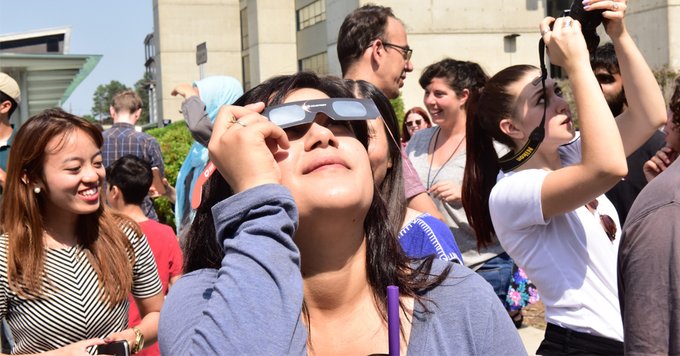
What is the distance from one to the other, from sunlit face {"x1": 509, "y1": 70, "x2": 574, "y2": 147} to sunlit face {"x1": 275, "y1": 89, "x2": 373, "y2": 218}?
1.53 m

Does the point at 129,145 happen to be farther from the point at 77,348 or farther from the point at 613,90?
the point at 77,348

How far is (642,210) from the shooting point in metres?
2.67

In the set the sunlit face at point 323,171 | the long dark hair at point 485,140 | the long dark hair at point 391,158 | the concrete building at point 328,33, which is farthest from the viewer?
the concrete building at point 328,33

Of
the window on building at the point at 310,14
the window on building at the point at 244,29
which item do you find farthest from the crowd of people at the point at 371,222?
the window on building at the point at 244,29

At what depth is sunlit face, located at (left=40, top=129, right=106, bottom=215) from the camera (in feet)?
12.8

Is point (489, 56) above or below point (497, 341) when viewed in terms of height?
above

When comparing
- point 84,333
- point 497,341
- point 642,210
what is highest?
point 642,210

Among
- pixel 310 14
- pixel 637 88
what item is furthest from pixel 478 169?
pixel 310 14

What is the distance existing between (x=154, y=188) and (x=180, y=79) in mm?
44969

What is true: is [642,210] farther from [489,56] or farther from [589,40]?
[489,56]

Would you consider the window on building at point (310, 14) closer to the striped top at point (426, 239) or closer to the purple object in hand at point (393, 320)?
the striped top at point (426, 239)

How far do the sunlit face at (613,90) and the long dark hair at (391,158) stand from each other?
256 cm

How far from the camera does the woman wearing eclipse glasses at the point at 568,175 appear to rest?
9.76 ft

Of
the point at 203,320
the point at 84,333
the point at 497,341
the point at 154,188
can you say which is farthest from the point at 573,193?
the point at 154,188
